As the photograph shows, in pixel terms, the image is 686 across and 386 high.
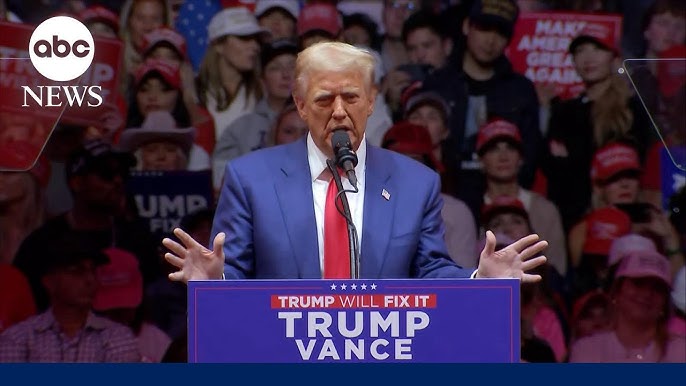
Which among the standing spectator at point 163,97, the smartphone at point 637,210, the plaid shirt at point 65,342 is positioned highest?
the standing spectator at point 163,97

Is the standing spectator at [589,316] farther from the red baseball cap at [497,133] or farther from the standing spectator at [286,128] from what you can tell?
the standing spectator at [286,128]

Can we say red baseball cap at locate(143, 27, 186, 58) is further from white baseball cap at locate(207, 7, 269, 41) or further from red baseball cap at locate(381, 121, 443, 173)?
red baseball cap at locate(381, 121, 443, 173)

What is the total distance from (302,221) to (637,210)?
2896 millimetres

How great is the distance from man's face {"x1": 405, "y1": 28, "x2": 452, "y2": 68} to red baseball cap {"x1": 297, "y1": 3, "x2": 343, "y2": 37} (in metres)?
0.29

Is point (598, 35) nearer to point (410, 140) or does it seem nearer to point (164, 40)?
point (410, 140)

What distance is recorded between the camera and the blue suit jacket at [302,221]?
342 cm

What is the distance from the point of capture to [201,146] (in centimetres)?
595

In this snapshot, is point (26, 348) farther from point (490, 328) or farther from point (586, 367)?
point (586, 367)

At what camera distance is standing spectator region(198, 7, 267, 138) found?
5938 millimetres

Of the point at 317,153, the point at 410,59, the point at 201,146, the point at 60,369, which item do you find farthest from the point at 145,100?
the point at 60,369

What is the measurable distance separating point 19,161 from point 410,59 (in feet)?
5.33

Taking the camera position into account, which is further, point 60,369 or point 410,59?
point 410,59

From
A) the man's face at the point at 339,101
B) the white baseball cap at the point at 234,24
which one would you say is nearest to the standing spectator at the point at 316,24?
the white baseball cap at the point at 234,24

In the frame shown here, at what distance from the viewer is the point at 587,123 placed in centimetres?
599
